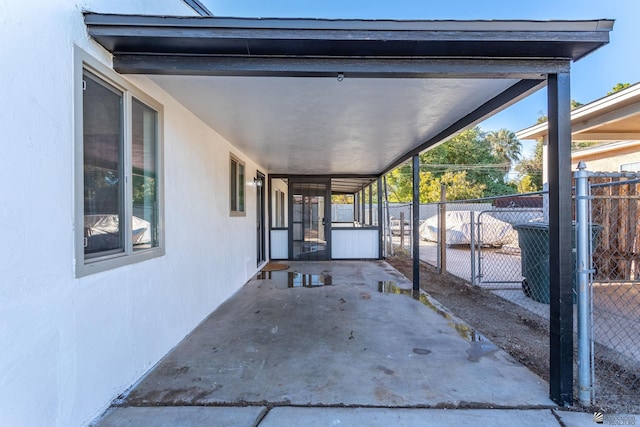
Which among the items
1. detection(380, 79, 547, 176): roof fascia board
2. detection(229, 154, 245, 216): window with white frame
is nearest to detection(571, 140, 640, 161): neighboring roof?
detection(380, 79, 547, 176): roof fascia board

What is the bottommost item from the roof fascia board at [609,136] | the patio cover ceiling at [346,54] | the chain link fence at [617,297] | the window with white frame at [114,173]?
the chain link fence at [617,297]

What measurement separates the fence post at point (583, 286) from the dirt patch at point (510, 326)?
0.15 m

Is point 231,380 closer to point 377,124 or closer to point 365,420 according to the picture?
point 365,420

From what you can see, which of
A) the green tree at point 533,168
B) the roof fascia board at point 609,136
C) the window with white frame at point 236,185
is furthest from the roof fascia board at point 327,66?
the green tree at point 533,168

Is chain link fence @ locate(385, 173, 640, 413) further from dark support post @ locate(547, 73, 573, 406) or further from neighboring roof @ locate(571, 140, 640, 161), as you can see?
neighboring roof @ locate(571, 140, 640, 161)

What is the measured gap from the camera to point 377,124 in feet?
13.0

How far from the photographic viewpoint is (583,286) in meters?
2.15

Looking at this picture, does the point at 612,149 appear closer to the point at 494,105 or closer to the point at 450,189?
the point at 494,105

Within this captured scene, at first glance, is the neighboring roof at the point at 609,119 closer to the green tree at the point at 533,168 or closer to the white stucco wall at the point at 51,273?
the white stucco wall at the point at 51,273

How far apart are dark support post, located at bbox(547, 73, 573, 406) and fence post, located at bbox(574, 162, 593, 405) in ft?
0.18

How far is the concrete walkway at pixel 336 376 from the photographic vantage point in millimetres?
2082

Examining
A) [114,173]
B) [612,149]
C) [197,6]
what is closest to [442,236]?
[612,149]

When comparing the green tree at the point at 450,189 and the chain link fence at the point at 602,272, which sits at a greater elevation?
the green tree at the point at 450,189

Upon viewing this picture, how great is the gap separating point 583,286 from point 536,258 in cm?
288
